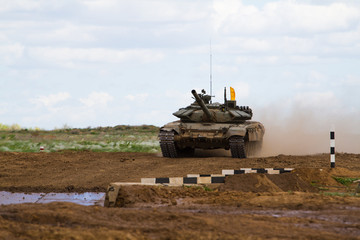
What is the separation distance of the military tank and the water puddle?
997 cm

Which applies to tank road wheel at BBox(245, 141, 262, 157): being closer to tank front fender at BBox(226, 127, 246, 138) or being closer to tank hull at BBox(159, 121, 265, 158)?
tank hull at BBox(159, 121, 265, 158)

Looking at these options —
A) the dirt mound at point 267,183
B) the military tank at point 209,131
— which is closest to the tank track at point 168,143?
the military tank at point 209,131

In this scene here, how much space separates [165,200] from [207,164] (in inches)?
321

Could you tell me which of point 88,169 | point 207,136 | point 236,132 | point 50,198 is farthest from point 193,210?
point 207,136

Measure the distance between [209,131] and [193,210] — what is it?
13.3 m

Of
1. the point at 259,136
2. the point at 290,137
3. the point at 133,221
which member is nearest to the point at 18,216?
the point at 133,221

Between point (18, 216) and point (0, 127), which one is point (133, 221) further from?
point (0, 127)

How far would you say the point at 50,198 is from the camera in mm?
11500

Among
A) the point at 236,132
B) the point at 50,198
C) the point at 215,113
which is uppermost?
the point at 215,113

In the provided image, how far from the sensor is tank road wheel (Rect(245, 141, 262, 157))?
905 inches

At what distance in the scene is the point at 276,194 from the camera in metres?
10.4

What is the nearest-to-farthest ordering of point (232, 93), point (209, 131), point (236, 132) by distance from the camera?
1. point (236, 132)
2. point (209, 131)
3. point (232, 93)

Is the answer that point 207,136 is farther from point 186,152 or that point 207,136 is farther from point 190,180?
point 190,180

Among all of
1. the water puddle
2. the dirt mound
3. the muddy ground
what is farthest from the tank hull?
the water puddle
